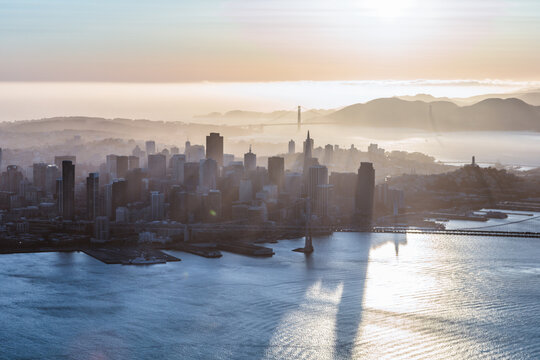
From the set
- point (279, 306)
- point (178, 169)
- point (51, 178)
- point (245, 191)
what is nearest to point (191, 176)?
point (178, 169)

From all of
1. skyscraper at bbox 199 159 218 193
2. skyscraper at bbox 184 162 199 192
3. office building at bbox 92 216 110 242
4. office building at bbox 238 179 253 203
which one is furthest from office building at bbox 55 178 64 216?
office building at bbox 238 179 253 203

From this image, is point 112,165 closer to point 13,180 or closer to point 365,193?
point 13,180

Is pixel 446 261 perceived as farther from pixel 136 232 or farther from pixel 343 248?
pixel 136 232

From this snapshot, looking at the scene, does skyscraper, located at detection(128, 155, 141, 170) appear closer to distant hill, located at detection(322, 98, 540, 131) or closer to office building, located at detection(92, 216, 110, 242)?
office building, located at detection(92, 216, 110, 242)

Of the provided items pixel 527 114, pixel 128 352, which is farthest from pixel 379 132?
pixel 128 352

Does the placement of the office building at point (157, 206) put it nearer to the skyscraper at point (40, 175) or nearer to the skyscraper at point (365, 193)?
the skyscraper at point (40, 175)

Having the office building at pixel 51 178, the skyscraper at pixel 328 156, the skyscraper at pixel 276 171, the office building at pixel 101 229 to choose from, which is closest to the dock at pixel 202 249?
the office building at pixel 101 229
